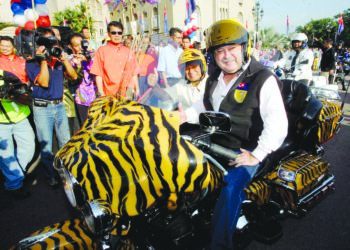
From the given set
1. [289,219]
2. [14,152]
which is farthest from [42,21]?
[289,219]

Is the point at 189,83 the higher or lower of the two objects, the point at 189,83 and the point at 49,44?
the lower

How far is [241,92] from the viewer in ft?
6.91

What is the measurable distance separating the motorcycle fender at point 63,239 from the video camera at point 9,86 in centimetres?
241

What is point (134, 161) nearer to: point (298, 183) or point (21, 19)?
point (298, 183)

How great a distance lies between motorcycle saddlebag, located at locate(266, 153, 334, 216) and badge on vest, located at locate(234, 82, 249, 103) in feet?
2.76

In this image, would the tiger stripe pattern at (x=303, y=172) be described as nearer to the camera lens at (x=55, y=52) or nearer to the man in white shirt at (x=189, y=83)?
the man in white shirt at (x=189, y=83)

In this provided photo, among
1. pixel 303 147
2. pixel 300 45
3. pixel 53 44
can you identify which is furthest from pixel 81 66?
pixel 300 45

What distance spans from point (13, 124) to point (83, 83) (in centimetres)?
157

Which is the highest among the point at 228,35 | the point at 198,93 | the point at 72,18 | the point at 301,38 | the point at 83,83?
the point at 72,18

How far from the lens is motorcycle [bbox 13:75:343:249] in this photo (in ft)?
4.29

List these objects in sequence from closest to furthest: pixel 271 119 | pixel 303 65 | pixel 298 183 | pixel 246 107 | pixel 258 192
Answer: pixel 271 119 < pixel 246 107 < pixel 258 192 < pixel 298 183 < pixel 303 65

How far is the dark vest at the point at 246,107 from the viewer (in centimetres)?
205

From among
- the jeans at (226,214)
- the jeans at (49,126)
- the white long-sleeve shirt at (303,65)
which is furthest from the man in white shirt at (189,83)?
→ the white long-sleeve shirt at (303,65)

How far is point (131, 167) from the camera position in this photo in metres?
1.33
